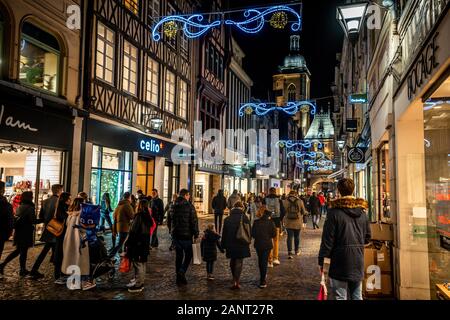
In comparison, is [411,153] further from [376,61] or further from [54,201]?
[54,201]

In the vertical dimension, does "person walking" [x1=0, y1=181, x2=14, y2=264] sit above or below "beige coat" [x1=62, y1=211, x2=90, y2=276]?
above

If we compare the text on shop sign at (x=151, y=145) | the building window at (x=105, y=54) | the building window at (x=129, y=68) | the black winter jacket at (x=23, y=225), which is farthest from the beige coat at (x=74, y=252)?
the text on shop sign at (x=151, y=145)

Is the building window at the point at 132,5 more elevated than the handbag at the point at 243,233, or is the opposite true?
the building window at the point at 132,5

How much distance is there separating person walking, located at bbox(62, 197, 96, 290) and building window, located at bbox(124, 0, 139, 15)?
11.9 meters

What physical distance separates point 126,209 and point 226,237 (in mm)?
3323

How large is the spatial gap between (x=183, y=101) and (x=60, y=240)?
15.7 m

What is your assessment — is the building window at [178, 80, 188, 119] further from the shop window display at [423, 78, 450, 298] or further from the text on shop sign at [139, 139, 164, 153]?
the shop window display at [423, 78, 450, 298]

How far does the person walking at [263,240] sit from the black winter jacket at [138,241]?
2.11 meters

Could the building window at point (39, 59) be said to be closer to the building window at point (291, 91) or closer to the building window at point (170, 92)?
the building window at point (170, 92)

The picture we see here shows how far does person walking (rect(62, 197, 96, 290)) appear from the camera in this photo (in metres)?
7.17

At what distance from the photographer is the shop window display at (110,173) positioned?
1473 centimetres

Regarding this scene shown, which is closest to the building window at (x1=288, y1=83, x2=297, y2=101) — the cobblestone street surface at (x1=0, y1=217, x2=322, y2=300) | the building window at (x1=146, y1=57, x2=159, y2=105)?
the building window at (x1=146, y1=57, x2=159, y2=105)
